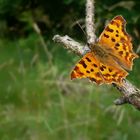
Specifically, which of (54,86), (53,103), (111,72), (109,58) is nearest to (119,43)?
(109,58)

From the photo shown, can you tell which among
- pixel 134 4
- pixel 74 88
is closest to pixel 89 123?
pixel 74 88

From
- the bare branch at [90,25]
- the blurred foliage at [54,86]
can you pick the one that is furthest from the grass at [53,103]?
the bare branch at [90,25]

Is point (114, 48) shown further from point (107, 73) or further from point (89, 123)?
point (89, 123)

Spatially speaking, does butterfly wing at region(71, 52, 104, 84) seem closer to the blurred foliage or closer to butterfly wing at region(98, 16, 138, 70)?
butterfly wing at region(98, 16, 138, 70)

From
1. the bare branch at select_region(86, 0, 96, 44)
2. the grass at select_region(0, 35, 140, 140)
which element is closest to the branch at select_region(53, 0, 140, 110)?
the bare branch at select_region(86, 0, 96, 44)

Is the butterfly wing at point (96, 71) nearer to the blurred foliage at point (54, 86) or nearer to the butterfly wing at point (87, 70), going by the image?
the butterfly wing at point (87, 70)

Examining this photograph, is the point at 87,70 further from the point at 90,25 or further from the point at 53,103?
the point at 53,103
